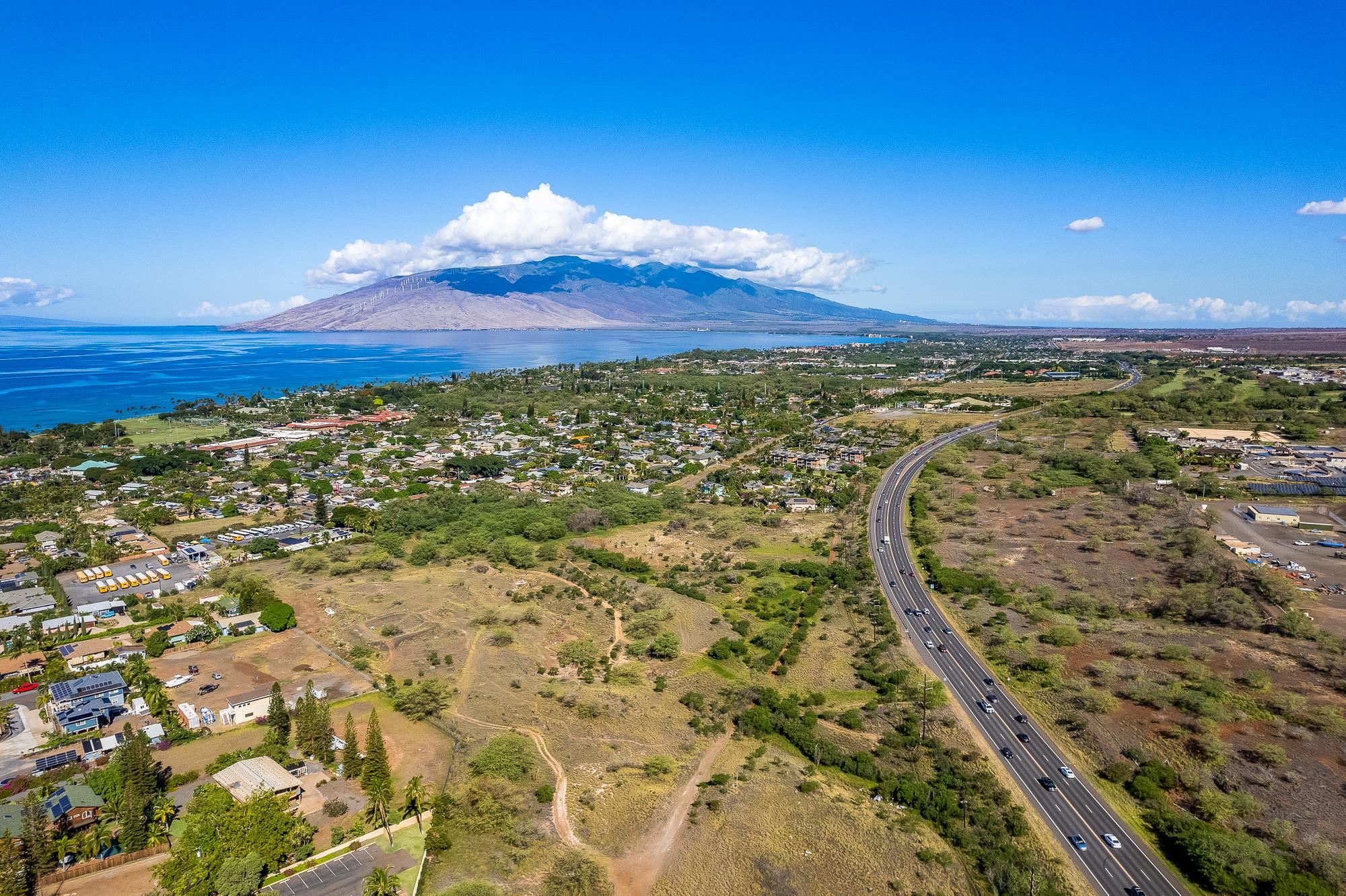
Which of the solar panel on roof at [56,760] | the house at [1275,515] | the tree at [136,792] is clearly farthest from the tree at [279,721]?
the house at [1275,515]

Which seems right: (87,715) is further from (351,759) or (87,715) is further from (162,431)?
(162,431)

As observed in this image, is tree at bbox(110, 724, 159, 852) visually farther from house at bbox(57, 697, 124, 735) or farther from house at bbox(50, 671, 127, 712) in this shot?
house at bbox(50, 671, 127, 712)

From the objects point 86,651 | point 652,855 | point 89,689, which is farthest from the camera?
point 86,651

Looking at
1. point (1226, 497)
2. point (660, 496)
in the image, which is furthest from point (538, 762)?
point (1226, 497)

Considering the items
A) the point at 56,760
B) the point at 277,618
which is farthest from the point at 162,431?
the point at 56,760

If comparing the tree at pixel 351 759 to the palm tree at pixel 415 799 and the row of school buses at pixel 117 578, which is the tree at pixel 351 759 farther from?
the row of school buses at pixel 117 578
